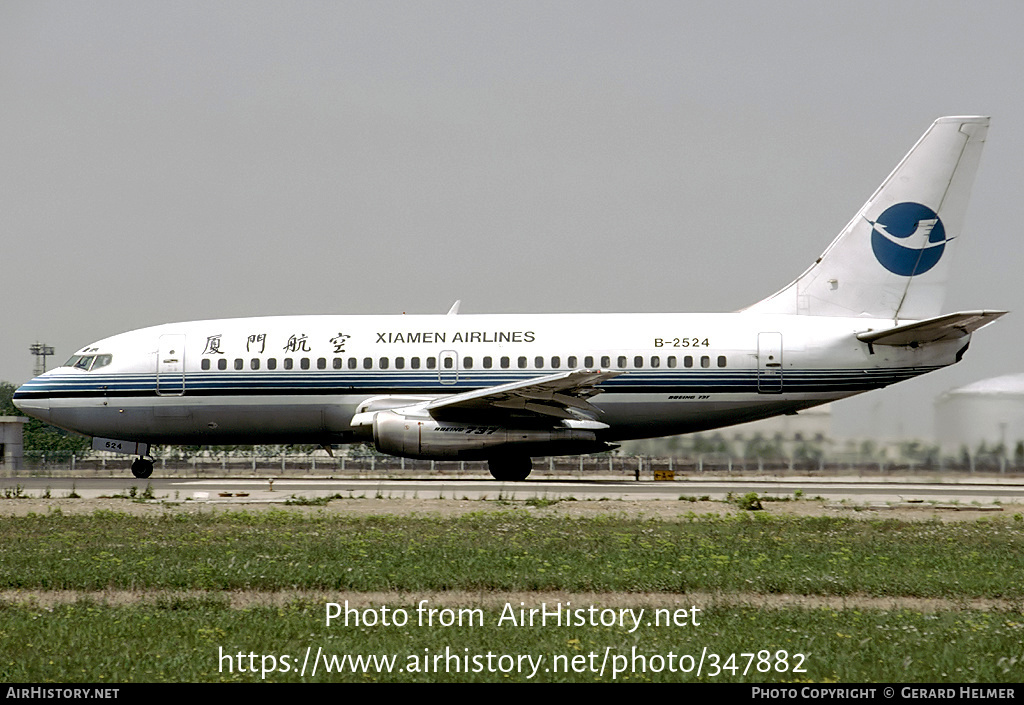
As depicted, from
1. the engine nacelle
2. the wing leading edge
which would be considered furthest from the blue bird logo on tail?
the engine nacelle

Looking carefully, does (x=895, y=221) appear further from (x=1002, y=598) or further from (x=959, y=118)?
(x=1002, y=598)

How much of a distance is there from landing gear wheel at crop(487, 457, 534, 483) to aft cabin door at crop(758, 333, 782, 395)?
21.9 ft

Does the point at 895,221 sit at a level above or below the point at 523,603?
above

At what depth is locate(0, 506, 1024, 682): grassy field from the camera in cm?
766

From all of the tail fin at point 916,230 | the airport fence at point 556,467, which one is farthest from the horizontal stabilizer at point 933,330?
the airport fence at point 556,467

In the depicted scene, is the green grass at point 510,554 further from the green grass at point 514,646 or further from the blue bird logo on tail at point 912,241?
the blue bird logo on tail at point 912,241

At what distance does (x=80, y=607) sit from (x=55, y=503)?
476 inches

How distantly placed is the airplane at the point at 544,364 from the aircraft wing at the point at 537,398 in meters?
0.07

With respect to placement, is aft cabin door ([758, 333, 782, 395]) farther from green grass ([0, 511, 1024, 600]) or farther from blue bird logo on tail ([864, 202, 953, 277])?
green grass ([0, 511, 1024, 600])

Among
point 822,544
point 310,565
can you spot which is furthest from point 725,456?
point 310,565

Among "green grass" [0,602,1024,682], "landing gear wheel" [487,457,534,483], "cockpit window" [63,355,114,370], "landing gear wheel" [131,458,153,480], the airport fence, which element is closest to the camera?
"green grass" [0,602,1024,682]

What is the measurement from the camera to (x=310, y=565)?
12.4m

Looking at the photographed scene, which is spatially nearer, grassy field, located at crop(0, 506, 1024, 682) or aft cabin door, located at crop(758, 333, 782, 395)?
grassy field, located at crop(0, 506, 1024, 682)

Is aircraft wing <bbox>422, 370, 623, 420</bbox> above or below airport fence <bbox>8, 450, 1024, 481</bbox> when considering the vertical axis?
above
